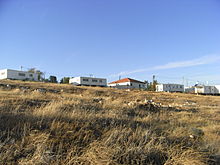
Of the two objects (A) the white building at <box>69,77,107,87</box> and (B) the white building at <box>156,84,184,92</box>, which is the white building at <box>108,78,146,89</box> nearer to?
(B) the white building at <box>156,84,184,92</box>

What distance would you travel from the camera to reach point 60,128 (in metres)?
3.07

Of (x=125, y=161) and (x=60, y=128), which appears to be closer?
(x=125, y=161)

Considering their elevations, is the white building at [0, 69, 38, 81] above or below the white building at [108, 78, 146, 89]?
above

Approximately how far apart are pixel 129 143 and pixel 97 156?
77 cm

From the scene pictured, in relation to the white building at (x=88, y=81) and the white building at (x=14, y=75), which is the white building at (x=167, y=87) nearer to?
the white building at (x=88, y=81)

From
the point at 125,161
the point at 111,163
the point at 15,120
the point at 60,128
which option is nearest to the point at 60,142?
the point at 60,128

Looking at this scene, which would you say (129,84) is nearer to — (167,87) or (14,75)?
(167,87)

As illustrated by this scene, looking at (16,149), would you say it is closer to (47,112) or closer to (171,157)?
(47,112)

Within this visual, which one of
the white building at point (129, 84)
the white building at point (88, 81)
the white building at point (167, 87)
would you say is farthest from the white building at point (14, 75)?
the white building at point (167, 87)

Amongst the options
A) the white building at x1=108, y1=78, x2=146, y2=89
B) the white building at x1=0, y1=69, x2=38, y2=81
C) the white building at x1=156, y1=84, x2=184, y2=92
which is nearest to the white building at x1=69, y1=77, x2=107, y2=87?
the white building at x1=108, y1=78, x2=146, y2=89

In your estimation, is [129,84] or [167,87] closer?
[129,84]

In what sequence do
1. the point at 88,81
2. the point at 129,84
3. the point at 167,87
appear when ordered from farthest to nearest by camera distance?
the point at 167,87, the point at 129,84, the point at 88,81

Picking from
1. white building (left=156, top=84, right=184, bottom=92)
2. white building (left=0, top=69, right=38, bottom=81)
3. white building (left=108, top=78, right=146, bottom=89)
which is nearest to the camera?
white building (left=0, top=69, right=38, bottom=81)

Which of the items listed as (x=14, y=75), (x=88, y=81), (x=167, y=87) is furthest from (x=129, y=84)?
(x=14, y=75)
